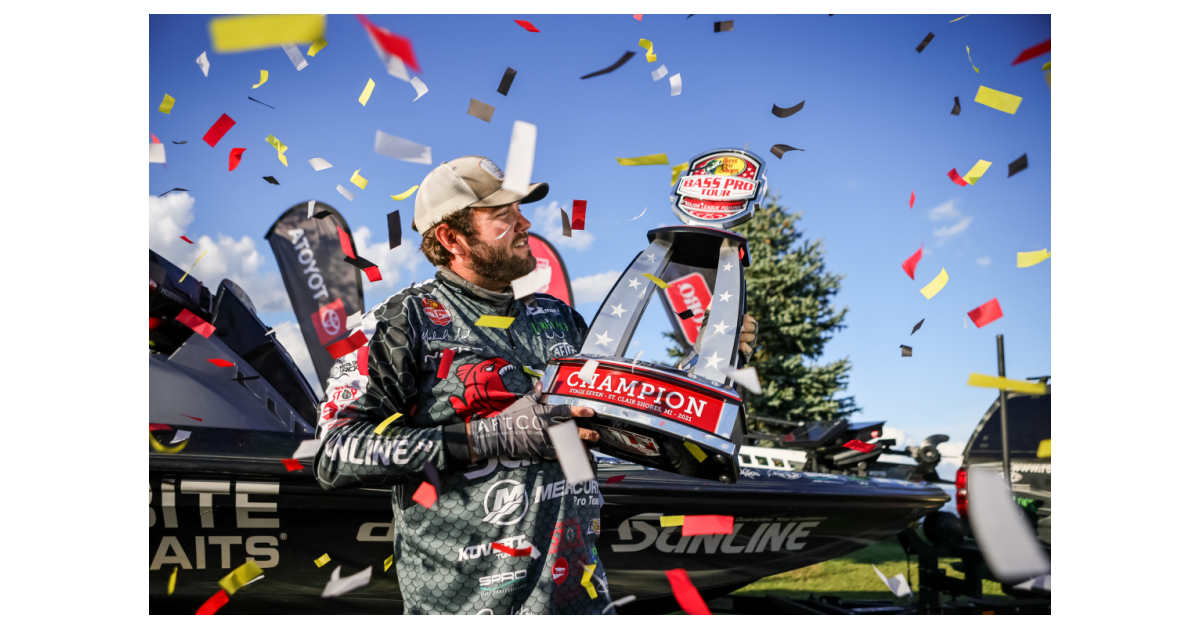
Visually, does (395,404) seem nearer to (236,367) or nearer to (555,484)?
(555,484)

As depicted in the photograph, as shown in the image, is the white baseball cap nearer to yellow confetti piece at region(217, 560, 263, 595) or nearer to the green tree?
yellow confetti piece at region(217, 560, 263, 595)

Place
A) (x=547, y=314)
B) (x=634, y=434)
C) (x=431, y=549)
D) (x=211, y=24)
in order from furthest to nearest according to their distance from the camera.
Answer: (x=547, y=314) → (x=431, y=549) → (x=634, y=434) → (x=211, y=24)

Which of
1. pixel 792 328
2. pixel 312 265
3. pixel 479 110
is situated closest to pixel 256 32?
pixel 479 110

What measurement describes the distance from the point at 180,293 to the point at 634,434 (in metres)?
2.83

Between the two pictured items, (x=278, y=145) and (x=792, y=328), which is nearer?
(x=278, y=145)

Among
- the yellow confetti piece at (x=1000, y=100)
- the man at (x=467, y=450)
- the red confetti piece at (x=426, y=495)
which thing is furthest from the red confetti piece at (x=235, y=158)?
the yellow confetti piece at (x=1000, y=100)

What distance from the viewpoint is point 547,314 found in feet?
6.88

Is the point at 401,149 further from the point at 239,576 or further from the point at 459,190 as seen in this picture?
the point at 239,576

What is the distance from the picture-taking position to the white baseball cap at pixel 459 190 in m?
1.95

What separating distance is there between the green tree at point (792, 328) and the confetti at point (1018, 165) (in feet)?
27.8

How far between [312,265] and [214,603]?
7.55ft

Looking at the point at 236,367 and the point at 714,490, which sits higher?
the point at 236,367

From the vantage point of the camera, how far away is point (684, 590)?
129 inches

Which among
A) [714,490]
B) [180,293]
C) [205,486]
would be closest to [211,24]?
[205,486]
